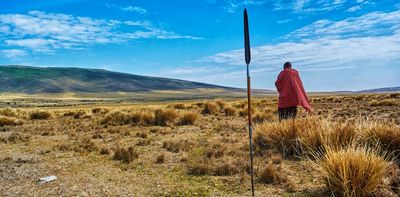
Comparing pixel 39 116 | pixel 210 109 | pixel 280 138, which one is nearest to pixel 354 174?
pixel 280 138

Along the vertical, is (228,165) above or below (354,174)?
below

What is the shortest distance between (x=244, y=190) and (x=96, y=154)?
5.56m

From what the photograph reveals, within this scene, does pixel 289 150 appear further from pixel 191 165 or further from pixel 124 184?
pixel 124 184

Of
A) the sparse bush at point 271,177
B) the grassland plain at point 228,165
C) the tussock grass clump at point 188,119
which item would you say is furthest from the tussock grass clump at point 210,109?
the sparse bush at point 271,177

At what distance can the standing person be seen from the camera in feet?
37.0

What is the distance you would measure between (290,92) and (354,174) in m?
6.05

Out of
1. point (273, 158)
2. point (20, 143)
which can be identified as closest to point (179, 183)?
point (273, 158)

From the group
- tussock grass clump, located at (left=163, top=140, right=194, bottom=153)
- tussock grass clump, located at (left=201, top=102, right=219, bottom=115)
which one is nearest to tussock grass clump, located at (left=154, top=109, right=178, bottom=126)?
tussock grass clump, located at (left=201, top=102, right=219, bottom=115)

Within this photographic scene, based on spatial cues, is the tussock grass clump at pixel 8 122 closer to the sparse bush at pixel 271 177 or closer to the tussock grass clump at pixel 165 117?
the tussock grass clump at pixel 165 117

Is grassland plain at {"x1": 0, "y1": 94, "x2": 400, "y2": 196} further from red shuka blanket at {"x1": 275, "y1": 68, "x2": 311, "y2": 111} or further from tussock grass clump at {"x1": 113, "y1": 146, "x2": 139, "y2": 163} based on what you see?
red shuka blanket at {"x1": 275, "y1": 68, "x2": 311, "y2": 111}

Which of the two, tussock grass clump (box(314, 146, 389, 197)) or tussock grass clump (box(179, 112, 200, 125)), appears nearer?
tussock grass clump (box(314, 146, 389, 197))

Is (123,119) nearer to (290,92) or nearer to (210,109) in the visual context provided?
(210,109)

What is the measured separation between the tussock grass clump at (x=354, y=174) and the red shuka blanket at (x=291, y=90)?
219 inches

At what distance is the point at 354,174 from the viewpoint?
546cm
